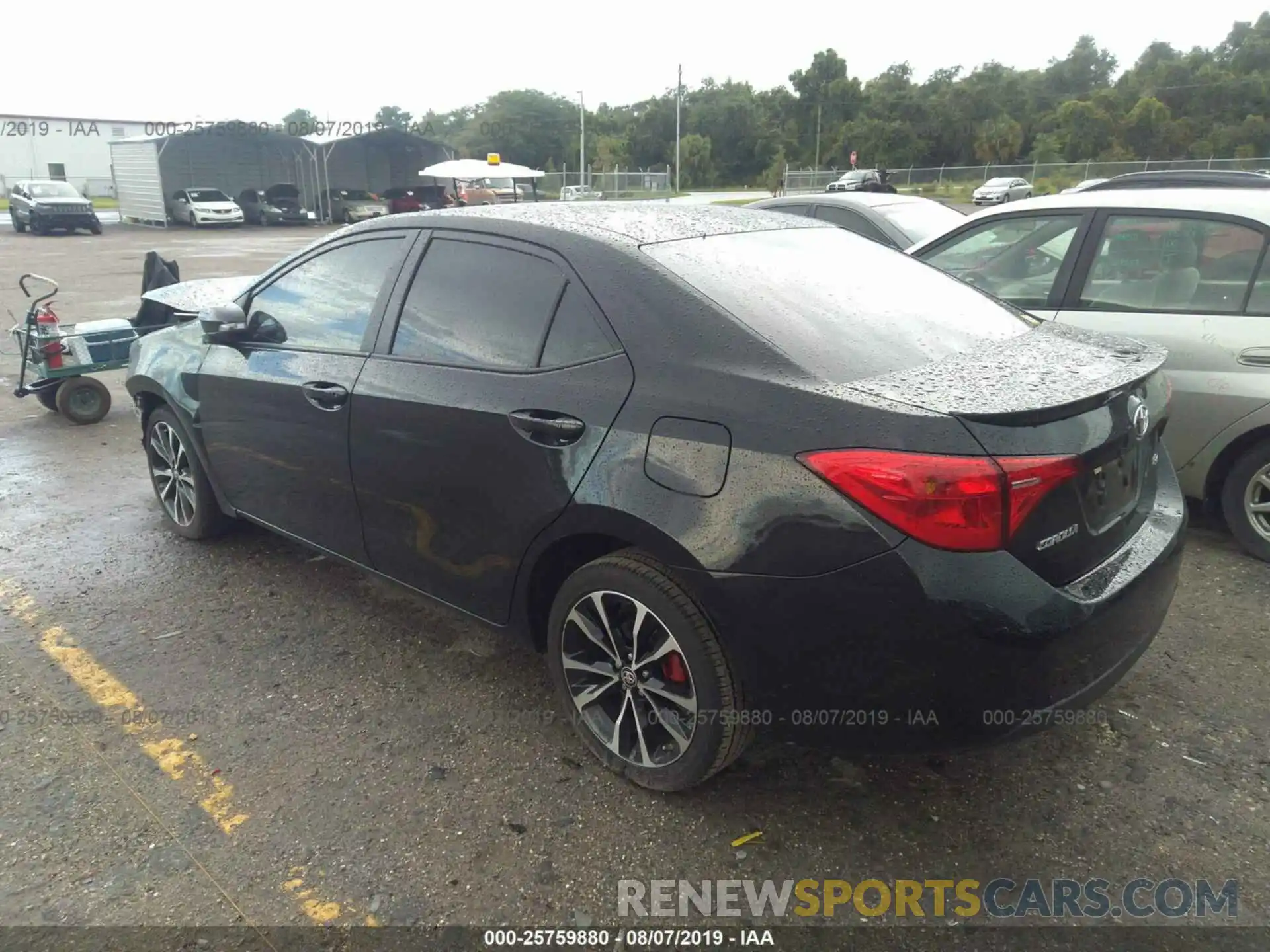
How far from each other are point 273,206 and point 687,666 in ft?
125

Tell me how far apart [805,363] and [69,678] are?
9.54ft

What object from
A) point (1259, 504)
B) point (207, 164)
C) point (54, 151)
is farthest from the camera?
point (54, 151)

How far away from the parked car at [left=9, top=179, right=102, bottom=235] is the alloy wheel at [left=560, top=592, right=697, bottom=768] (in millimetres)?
33371

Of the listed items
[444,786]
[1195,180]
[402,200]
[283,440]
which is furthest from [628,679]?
[402,200]

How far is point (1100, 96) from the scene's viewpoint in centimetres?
5509

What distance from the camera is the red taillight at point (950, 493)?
209 centimetres

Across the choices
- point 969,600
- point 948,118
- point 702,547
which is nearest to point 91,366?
point 702,547

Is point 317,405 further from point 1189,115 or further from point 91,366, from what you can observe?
point 1189,115

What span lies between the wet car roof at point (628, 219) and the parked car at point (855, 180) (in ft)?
98.8

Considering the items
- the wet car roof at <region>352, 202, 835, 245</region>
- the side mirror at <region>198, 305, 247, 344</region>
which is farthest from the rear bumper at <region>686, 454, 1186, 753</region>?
the side mirror at <region>198, 305, 247, 344</region>

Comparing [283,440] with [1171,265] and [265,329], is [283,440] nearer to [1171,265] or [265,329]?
[265,329]

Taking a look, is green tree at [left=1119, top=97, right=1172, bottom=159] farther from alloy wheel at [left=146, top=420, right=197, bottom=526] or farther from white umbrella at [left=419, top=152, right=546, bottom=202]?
alloy wheel at [left=146, top=420, right=197, bottom=526]

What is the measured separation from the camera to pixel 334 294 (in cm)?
358

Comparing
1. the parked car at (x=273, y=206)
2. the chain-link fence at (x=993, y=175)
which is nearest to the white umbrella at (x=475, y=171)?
the parked car at (x=273, y=206)
